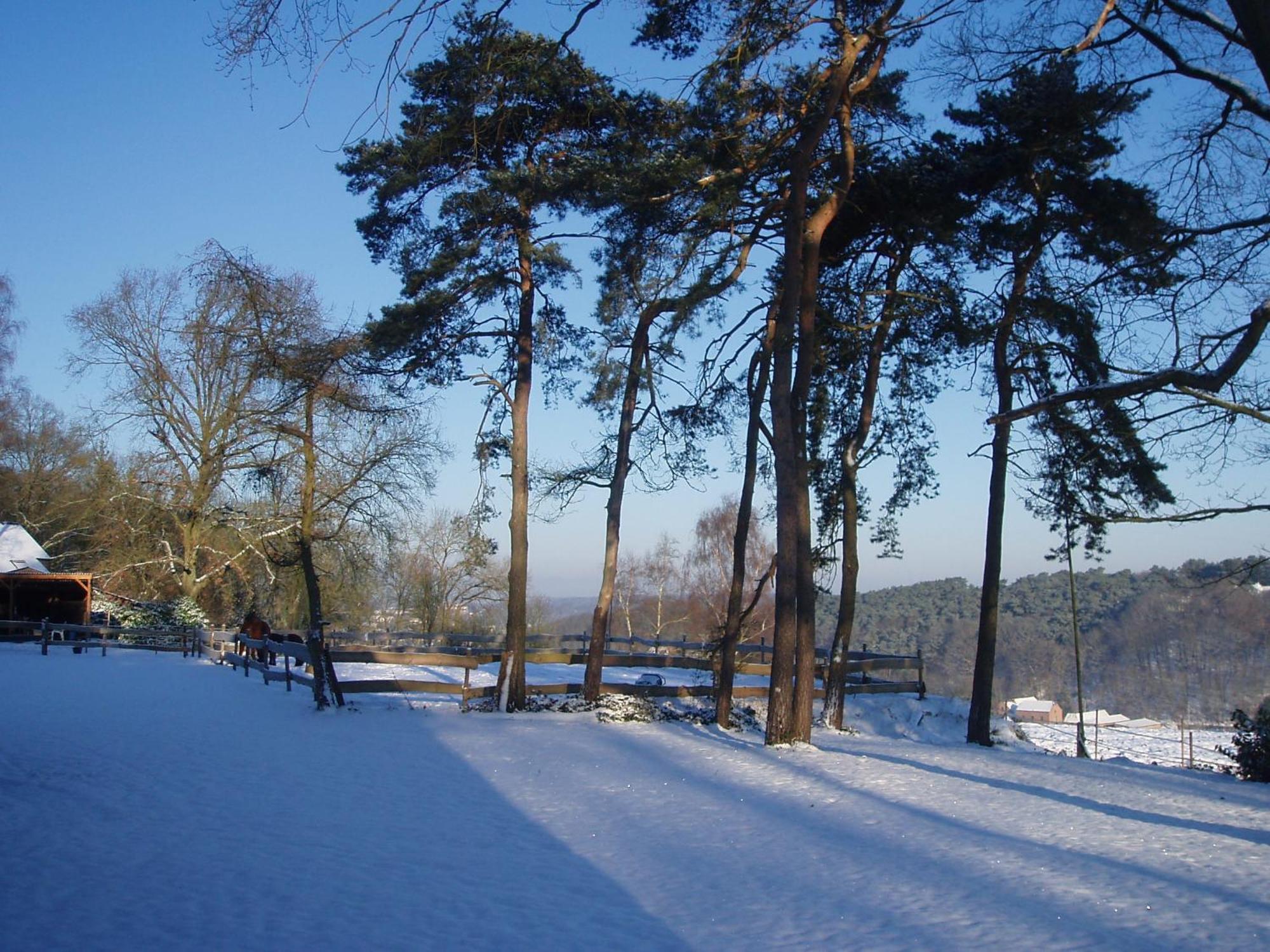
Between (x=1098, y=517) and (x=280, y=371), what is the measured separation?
12730 mm

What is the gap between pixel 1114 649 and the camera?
52.0 meters

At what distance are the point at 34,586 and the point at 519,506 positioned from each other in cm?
2622

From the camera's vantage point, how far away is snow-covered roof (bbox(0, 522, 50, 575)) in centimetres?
3098

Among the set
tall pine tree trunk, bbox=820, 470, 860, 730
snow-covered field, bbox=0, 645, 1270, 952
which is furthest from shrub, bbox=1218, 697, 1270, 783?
tall pine tree trunk, bbox=820, 470, 860, 730

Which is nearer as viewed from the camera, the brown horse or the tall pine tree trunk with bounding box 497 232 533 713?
the tall pine tree trunk with bounding box 497 232 533 713

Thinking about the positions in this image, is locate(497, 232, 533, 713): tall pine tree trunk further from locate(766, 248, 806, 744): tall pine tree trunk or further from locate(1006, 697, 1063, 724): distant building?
locate(1006, 697, 1063, 724): distant building

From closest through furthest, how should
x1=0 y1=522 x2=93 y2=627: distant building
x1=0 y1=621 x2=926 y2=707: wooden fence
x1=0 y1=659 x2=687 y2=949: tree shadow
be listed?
x1=0 y1=659 x2=687 y2=949: tree shadow
x1=0 y1=621 x2=926 y2=707: wooden fence
x1=0 y1=522 x2=93 y2=627: distant building

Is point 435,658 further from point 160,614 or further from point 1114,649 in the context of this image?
point 1114,649

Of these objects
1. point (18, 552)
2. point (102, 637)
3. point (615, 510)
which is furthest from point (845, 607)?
point (18, 552)

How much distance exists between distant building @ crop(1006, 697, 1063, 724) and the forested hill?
1174mm

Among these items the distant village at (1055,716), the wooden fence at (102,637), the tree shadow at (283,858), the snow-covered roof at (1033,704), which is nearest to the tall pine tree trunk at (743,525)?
the tree shadow at (283,858)

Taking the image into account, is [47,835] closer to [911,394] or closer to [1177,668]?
[911,394]

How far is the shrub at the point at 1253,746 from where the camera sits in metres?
13.4

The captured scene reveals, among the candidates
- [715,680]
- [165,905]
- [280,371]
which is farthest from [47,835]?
[715,680]
